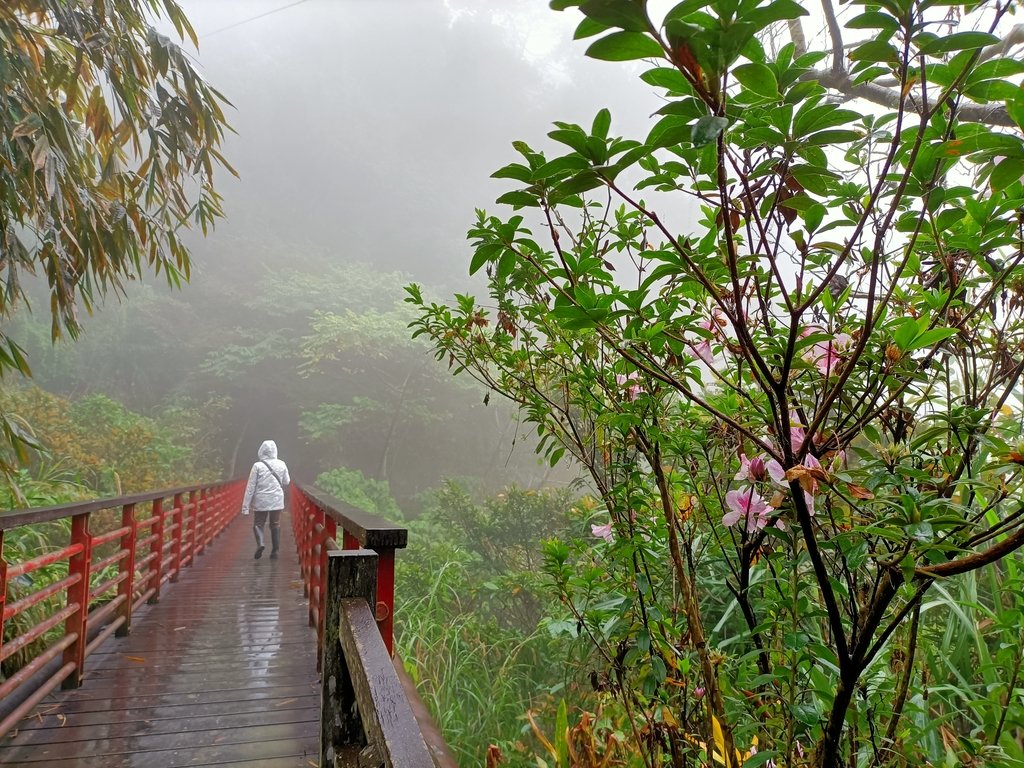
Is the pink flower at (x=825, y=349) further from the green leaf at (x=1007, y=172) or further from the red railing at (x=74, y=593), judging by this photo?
the red railing at (x=74, y=593)

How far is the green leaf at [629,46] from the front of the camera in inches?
23.0

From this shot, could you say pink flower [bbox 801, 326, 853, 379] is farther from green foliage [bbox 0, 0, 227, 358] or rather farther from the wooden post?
green foliage [bbox 0, 0, 227, 358]

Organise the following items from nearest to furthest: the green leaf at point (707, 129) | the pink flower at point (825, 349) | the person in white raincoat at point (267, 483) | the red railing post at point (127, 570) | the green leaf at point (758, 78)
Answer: the green leaf at point (707, 129) < the green leaf at point (758, 78) < the pink flower at point (825, 349) < the red railing post at point (127, 570) < the person in white raincoat at point (267, 483)

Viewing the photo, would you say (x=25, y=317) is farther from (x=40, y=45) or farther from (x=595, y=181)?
(x=595, y=181)

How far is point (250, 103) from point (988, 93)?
44.2 meters

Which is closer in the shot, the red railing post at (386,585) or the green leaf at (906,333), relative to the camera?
the green leaf at (906,333)

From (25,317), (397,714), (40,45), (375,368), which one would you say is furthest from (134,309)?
(397,714)

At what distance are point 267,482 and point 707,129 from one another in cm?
678

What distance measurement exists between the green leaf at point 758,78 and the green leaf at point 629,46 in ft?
0.37

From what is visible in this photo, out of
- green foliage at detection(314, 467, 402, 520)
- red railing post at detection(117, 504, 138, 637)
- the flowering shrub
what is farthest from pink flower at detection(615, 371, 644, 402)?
green foliage at detection(314, 467, 402, 520)

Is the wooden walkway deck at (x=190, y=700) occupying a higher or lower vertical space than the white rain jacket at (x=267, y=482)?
lower

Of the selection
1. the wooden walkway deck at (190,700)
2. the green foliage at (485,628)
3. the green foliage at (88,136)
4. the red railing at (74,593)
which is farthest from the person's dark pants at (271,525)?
the green foliage at (88,136)

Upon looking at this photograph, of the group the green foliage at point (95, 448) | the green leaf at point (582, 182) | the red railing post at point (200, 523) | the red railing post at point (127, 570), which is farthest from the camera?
the green foliage at point (95, 448)

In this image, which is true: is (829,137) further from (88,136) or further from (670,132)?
(88,136)
